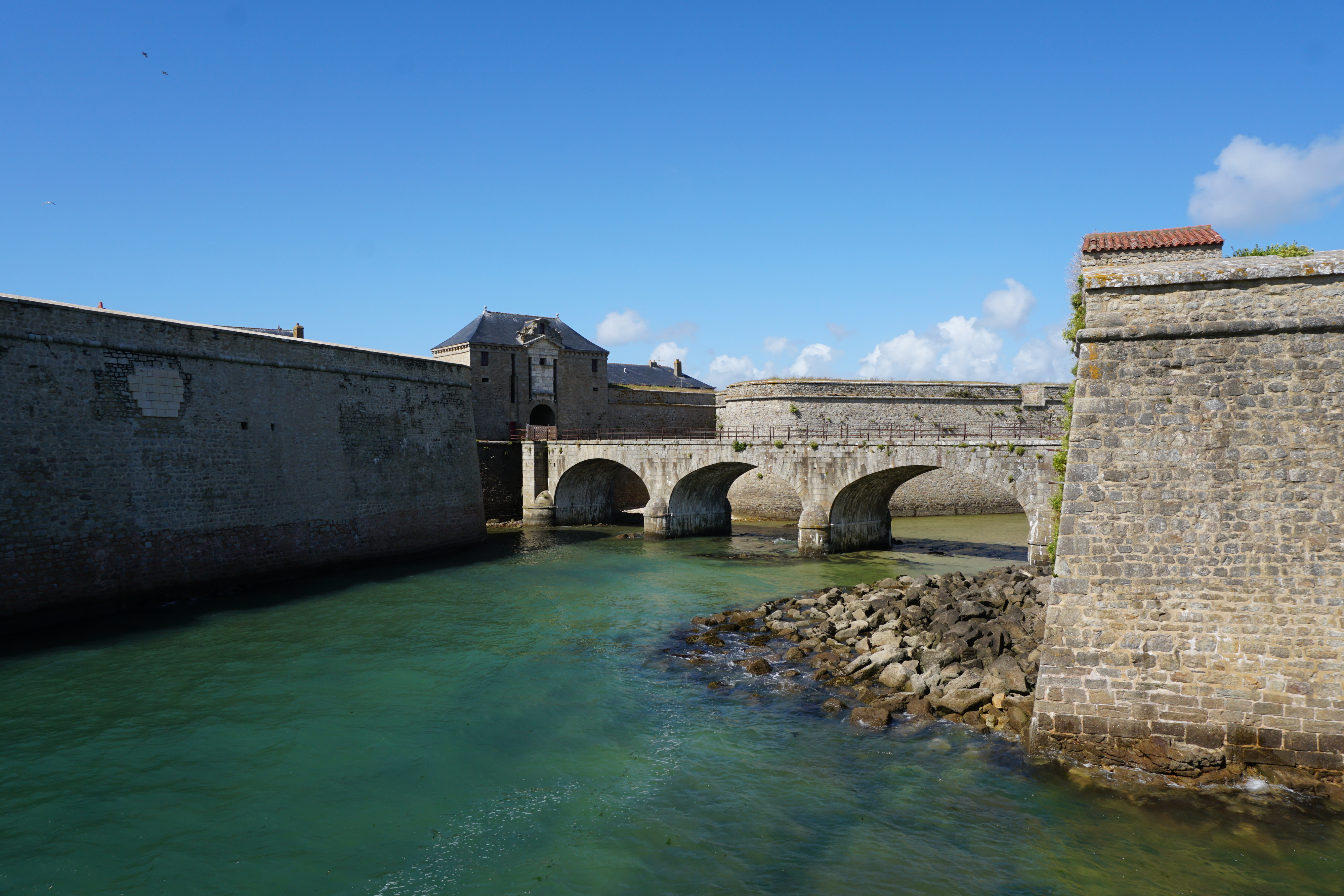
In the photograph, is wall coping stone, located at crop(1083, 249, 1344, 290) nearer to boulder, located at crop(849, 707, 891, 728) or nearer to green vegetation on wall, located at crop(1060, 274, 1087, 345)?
green vegetation on wall, located at crop(1060, 274, 1087, 345)

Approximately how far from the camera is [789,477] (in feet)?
82.9

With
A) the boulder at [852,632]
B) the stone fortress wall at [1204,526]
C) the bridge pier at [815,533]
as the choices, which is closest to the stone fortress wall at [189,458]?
the bridge pier at [815,533]

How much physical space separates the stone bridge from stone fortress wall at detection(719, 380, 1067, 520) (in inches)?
87.2

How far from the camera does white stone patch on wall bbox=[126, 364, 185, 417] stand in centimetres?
1802

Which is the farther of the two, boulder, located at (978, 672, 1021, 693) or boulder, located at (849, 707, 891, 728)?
boulder, located at (978, 672, 1021, 693)

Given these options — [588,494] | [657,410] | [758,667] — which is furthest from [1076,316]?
[657,410]

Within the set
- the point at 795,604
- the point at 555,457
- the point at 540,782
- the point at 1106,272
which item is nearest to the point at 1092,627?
the point at 1106,272

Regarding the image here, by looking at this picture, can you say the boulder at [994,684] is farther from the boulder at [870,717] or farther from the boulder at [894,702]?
the boulder at [870,717]

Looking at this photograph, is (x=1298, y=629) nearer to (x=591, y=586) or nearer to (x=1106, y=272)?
(x=1106, y=272)

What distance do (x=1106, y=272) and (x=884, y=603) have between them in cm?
870

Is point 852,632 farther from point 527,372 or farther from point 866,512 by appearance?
point 527,372

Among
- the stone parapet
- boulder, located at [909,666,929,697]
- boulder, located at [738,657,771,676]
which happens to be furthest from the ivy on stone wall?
the stone parapet

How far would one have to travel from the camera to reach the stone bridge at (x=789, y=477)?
21.2 meters

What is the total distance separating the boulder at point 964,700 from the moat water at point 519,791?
0.43 meters
